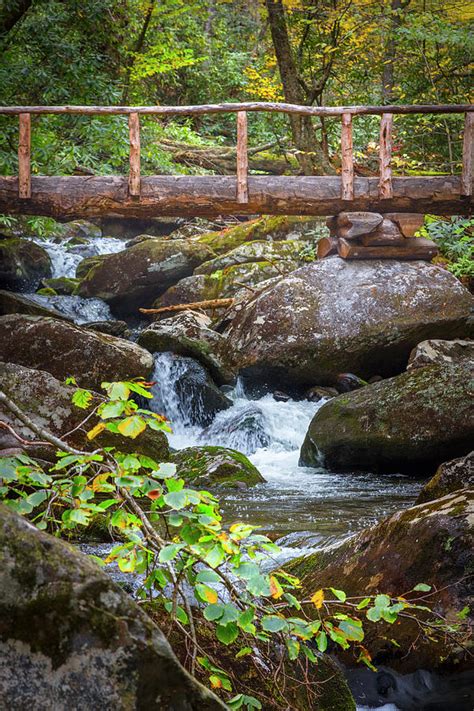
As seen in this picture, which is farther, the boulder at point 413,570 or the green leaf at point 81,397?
the boulder at point 413,570

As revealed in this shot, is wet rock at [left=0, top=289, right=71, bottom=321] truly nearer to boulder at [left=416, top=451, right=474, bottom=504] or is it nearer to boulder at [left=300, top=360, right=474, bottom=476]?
boulder at [left=300, top=360, right=474, bottom=476]

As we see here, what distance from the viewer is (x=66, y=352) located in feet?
29.8

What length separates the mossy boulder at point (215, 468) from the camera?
7267mm

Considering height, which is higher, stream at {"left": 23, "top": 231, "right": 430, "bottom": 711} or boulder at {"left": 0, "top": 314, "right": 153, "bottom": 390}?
boulder at {"left": 0, "top": 314, "right": 153, "bottom": 390}

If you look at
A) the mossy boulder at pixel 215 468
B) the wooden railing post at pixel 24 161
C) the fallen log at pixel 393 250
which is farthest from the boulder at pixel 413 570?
the fallen log at pixel 393 250

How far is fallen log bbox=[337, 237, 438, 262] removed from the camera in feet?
36.9

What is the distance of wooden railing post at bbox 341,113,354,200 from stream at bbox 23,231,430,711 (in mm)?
2955

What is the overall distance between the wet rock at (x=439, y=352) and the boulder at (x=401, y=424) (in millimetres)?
1097

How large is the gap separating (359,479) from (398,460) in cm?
48

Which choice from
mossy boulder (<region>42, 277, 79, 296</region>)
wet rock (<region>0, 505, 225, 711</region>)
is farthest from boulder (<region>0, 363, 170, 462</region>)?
mossy boulder (<region>42, 277, 79, 296</region>)

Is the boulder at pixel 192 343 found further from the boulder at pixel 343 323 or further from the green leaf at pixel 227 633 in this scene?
the green leaf at pixel 227 633

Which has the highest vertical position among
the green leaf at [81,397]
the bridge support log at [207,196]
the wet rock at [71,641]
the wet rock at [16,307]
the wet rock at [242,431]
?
the bridge support log at [207,196]

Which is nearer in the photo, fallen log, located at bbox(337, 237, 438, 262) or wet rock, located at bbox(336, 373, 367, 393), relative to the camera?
wet rock, located at bbox(336, 373, 367, 393)

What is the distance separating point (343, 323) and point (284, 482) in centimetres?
345
